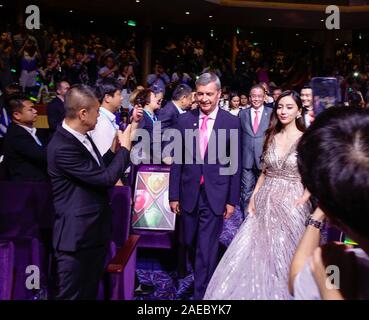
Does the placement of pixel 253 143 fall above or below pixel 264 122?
below

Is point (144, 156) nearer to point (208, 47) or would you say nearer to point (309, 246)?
point (309, 246)

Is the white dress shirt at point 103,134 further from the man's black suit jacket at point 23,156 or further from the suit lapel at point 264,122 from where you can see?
the suit lapel at point 264,122

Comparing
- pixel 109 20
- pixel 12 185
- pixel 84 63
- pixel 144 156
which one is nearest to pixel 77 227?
pixel 12 185

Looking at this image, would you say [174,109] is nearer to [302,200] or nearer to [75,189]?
[302,200]

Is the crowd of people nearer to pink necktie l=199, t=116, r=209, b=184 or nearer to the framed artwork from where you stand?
pink necktie l=199, t=116, r=209, b=184

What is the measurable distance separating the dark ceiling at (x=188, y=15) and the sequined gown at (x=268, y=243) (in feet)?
33.0

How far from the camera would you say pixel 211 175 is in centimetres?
301

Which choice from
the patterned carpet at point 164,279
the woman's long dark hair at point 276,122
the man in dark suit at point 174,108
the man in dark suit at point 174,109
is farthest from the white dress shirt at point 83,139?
the man in dark suit at point 174,108

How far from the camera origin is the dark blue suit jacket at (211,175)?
3008mm

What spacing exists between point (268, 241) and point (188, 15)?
1200 cm

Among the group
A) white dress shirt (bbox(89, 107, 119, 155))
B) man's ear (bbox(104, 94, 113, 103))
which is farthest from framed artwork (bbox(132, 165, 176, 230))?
man's ear (bbox(104, 94, 113, 103))

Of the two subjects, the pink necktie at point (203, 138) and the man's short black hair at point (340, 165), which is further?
the pink necktie at point (203, 138)

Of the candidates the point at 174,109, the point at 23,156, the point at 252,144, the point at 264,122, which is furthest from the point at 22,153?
the point at 264,122

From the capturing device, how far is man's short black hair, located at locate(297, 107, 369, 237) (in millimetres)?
699
